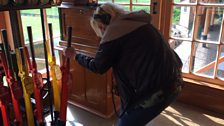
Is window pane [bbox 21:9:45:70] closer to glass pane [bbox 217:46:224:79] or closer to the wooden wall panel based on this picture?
the wooden wall panel

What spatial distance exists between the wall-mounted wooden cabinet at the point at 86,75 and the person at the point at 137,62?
669 mm

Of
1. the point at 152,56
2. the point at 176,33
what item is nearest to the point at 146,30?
the point at 152,56

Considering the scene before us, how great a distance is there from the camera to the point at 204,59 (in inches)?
92.4

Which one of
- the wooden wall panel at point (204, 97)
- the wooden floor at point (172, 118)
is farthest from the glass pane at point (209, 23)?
the wooden floor at point (172, 118)

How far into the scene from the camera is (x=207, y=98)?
230 cm

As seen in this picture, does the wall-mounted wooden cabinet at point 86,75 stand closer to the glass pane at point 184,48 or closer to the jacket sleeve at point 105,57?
the jacket sleeve at point 105,57

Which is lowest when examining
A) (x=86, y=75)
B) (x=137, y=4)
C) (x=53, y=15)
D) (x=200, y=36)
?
(x=86, y=75)

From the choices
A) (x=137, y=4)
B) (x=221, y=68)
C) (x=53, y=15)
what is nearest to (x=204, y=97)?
(x=221, y=68)

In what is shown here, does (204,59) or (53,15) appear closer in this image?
(204,59)

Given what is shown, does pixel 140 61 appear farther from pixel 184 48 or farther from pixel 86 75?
pixel 184 48

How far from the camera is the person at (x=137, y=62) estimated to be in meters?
1.18

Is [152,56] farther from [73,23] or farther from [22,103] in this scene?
[73,23]

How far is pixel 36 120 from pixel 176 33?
1.68 m

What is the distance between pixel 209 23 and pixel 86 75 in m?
1.33
